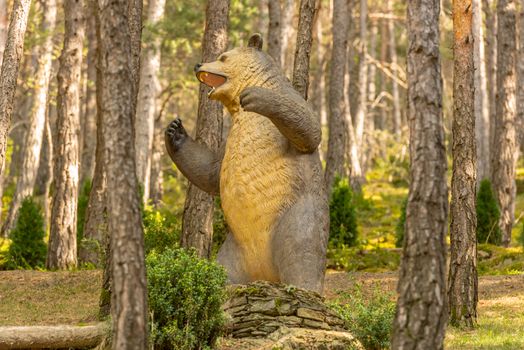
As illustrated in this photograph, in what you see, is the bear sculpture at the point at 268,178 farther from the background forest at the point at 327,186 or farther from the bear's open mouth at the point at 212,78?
the background forest at the point at 327,186

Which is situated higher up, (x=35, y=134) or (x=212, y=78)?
(x=35, y=134)

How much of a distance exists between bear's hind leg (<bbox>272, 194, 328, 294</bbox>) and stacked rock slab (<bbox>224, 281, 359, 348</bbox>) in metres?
0.39

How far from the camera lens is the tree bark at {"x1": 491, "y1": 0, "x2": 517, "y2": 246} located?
66.0 feet

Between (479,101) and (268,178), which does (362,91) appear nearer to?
(479,101)

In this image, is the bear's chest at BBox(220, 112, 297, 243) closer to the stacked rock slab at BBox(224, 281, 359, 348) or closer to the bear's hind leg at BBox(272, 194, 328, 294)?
the bear's hind leg at BBox(272, 194, 328, 294)

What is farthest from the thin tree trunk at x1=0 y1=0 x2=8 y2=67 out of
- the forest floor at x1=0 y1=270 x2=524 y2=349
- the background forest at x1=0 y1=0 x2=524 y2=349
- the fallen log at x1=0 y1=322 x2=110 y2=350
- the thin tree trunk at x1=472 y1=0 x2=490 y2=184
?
the thin tree trunk at x1=472 y1=0 x2=490 y2=184

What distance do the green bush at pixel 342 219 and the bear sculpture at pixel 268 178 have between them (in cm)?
938

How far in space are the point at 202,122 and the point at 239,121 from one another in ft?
10.5

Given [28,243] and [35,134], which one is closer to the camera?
[28,243]

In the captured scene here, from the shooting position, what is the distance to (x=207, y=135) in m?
12.5

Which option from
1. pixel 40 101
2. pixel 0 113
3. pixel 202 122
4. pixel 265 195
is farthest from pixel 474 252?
pixel 40 101

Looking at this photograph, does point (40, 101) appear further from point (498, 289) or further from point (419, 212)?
point (419, 212)

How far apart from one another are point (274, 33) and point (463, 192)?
874 cm

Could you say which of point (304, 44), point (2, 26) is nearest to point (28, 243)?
point (2, 26)
